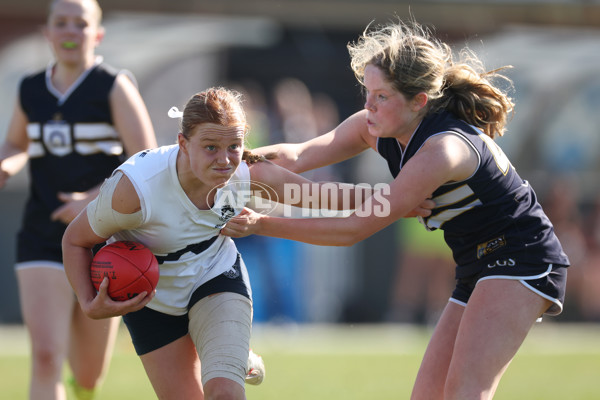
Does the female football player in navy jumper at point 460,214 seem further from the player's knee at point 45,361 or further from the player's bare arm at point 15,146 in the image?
the player's bare arm at point 15,146

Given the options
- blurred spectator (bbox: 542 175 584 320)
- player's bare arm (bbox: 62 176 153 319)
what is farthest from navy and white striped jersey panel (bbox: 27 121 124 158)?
blurred spectator (bbox: 542 175 584 320)

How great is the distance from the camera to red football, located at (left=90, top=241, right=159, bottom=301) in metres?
4.04

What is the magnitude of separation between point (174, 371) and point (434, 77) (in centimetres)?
191

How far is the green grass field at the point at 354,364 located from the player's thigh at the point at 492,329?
3.12 meters

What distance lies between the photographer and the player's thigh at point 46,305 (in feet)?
16.6

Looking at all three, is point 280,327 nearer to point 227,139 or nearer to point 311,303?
point 311,303

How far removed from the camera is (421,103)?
169 inches

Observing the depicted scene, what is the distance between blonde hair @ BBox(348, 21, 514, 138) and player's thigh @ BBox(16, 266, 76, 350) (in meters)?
2.16

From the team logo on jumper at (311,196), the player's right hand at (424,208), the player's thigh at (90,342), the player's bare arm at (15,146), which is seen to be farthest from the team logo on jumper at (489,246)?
the player's bare arm at (15,146)

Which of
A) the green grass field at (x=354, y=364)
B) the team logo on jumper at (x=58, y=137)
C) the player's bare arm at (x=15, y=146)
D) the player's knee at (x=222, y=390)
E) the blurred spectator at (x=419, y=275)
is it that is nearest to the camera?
the player's knee at (x=222, y=390)

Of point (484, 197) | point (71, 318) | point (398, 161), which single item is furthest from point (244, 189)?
point (71, 318)

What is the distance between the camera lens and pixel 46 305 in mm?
5105

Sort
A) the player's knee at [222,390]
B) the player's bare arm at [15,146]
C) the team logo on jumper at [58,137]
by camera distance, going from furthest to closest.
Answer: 1. the player's bare arm at [15,146]
2. the team logo on jumper at [58,137]
3. the player's knee at [222,390]

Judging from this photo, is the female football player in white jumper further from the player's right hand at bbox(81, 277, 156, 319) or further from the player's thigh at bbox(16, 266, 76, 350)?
the player's thigh at bbox(16, 266, 76, 350)
